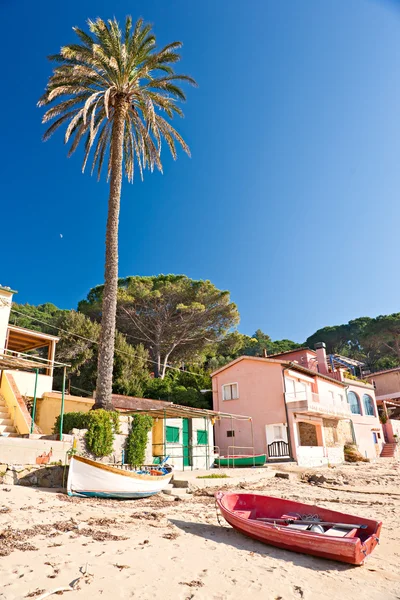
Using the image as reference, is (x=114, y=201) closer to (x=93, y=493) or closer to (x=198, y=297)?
(x=93, y=493)

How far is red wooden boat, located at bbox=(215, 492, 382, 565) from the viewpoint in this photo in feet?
21.9

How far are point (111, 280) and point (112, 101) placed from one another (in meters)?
7.96

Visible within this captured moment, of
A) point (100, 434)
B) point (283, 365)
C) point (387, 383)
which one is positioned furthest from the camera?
point (387, 383)

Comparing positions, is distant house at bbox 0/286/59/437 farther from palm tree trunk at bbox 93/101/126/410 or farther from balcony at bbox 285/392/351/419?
balcony at bbox 285/392/351/419

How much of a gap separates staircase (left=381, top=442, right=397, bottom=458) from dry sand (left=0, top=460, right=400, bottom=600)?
103ft

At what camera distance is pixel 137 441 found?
1538cm

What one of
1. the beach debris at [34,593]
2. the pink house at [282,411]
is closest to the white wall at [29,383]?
the pink house at [282,411]

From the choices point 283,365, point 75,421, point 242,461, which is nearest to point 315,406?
point 283,365

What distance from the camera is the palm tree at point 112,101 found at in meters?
16.3

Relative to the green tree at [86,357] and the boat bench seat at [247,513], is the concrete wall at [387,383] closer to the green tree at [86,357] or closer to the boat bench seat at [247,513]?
the green tree at [86,357]

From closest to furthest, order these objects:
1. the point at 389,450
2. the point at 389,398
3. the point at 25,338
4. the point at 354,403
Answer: the point at 25,338
the point at 354,403
the point at 389,450
the point at 389,398

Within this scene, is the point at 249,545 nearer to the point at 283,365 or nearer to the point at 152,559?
the point at 152,559

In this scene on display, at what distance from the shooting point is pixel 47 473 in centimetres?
1191

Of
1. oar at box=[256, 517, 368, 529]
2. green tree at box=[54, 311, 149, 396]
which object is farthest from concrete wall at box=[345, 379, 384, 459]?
oar at box=[256, 517, 368, 529]
